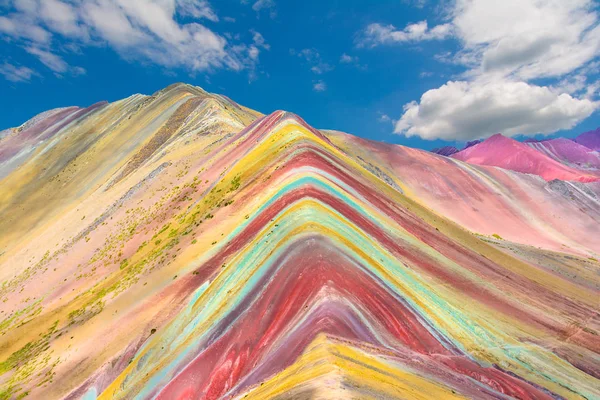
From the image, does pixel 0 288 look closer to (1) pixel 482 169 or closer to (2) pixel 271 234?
(2) pixel 271 234

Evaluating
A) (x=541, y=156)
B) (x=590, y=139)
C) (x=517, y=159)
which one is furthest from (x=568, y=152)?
(x=517, y=159)

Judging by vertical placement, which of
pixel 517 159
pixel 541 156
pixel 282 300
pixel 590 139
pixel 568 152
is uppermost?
pixel 590 139

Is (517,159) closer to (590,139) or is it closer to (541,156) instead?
(541,156)

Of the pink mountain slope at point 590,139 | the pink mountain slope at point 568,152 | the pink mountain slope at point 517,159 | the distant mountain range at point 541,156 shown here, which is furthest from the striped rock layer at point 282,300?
the pink mountain slope at point 590,139

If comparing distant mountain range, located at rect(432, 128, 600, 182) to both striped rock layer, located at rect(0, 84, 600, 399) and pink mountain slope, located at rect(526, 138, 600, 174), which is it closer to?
pink mountain slope, located at rect(526, 138, 600, 174)

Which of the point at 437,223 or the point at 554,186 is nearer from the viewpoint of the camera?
the point at 437,223

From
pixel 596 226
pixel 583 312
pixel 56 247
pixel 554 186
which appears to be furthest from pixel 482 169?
pixel 56 247

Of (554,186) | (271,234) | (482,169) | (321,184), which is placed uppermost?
(482,169)
